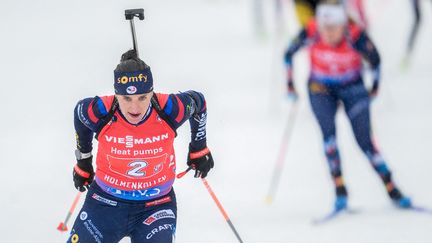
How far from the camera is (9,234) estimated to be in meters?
6.13

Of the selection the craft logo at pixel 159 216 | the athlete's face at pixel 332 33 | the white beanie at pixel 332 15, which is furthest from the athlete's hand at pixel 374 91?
the craft logo at pixel 159 216

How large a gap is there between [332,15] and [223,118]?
4.09 meters

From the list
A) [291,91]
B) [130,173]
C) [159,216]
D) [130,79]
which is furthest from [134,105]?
[291,91]

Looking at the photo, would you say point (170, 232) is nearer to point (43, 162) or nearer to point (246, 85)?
point (43, 162)

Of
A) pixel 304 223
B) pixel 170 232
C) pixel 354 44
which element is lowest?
pixel 304 223

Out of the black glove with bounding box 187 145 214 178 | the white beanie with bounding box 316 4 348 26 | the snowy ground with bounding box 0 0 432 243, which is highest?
the white beanie with bounding box 316 4 348 26

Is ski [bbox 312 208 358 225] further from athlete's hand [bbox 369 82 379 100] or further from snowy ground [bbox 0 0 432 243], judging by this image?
athlete's hand [bbox 369 82 379 100]

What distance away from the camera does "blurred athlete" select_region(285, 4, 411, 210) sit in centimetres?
602

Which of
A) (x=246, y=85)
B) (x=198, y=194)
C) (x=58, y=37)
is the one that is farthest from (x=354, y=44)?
(x=58, y=37)

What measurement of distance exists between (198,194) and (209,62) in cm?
656

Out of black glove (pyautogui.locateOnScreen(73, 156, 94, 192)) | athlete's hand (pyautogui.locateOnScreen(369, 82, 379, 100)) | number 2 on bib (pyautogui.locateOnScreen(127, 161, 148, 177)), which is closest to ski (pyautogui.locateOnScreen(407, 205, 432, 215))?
athlete's hand (pyautogui.locateOnScreen(369, 82, 379, 100))

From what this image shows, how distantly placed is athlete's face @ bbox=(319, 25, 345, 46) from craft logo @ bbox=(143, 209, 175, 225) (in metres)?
2.49

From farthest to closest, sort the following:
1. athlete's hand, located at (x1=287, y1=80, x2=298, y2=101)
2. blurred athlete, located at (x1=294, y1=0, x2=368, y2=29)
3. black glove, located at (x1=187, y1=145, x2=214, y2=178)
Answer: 1. blurred athlete, located at (x1=294, y1=0, x2=368, y2=29)
2. athlete's hand, located at (x1=287, y1=80, x2=298, y2=101)
3. black glove, located at (x1=187, y1=145, x2=214, y2=178)

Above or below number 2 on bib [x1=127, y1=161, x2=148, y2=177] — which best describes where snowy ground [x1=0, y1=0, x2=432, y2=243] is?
below
